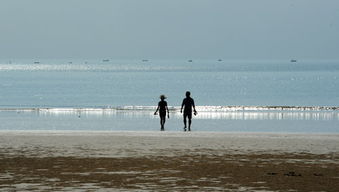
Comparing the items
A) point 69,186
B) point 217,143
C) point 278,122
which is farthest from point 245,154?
point 278,122

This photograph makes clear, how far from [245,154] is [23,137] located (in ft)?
26.8

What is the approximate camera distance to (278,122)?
40406 millimetres

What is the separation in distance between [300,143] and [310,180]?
→ 7.71 m

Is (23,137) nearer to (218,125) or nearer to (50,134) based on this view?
(50,134)

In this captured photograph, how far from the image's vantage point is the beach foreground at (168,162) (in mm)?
13586

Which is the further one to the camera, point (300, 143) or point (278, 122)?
point (278, 122)

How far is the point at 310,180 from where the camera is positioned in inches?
555

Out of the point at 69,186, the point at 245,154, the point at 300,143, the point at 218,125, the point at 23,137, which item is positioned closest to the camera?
the point at 69,186

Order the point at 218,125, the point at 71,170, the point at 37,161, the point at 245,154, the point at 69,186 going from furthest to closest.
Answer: the point at 218,125 < the point at 245,154 < the point at 37,161 < the point at 71,170 < the point at 69,186

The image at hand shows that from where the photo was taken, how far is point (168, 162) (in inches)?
666

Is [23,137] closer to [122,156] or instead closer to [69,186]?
[122,156]

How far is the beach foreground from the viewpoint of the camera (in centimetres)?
1359

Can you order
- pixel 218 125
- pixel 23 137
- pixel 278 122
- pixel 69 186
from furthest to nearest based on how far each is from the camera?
pixel 278 122 → pixel 218 125 → pixel 23 137 → pixel 69 186

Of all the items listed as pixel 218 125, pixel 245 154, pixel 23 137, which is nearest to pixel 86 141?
pixel 23 137
